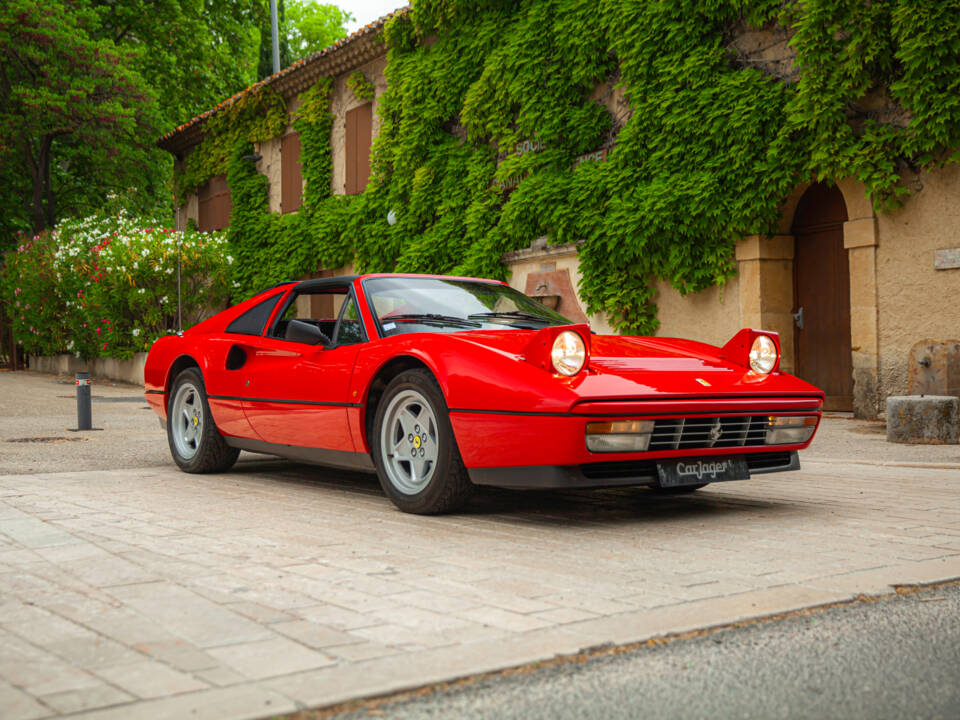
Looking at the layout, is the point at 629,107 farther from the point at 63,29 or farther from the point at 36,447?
the point at 63,29

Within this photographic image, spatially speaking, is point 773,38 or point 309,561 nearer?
point 309,561

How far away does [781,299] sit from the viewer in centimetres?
1286

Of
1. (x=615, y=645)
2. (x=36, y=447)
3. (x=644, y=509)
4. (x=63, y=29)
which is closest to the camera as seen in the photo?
(x=615, y=645)

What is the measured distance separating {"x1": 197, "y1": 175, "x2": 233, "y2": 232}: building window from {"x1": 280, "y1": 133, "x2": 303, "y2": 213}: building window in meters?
2.66


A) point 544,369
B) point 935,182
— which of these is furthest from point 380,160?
point 544,369

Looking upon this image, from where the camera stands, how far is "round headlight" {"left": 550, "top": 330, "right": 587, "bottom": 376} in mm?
4754

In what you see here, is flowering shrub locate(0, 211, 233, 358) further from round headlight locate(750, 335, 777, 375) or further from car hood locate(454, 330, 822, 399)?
round headlight locate(750, 335, 777, 375)

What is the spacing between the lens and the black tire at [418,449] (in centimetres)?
507

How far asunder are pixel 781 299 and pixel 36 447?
8.62m

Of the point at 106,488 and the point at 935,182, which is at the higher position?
the point at 935,182

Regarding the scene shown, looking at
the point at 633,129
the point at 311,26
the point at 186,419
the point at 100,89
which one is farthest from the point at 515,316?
the point at 311,26

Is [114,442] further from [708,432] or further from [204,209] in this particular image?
[204,209]

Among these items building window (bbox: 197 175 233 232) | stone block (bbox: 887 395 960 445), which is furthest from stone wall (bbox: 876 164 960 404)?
building window (bbox: 197 175 233 232)

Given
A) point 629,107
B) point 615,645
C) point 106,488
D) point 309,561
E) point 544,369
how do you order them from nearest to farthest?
point 615,645 < point 309,561 < point 544,369 < point 106,488 < point 629,107
